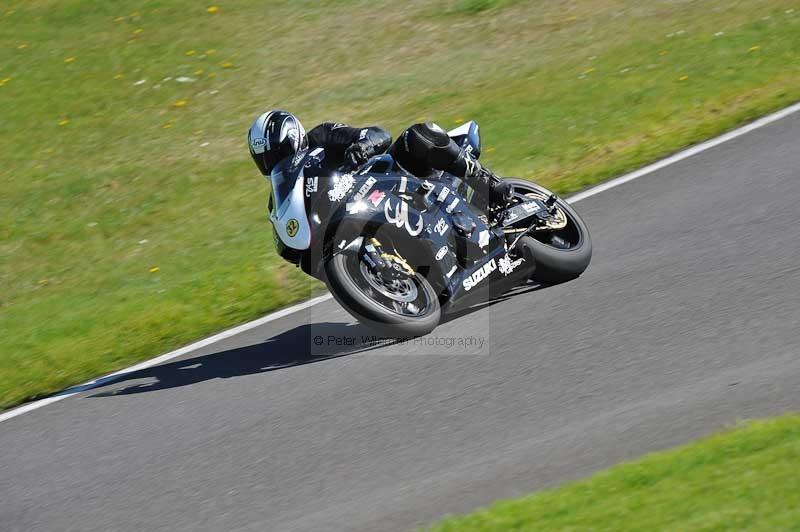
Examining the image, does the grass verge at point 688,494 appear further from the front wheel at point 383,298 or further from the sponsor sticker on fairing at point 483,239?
the sponsor sticker on fairing at point 483,239

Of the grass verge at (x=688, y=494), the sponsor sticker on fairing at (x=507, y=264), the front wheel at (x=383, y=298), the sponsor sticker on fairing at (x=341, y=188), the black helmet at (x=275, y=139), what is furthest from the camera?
the sponsor sticker on fairing at (x=507, y=264)

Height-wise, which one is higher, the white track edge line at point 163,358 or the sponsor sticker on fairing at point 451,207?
the sponsor sticker on fairing at point 451,207

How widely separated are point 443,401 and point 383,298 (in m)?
0.95

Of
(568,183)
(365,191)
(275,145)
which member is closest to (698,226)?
(568,183)

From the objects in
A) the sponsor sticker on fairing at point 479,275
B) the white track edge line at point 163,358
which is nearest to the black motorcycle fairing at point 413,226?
the sponsor sticker on fairing at point 479,275

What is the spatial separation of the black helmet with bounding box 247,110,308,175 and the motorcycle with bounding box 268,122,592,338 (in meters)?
0.08

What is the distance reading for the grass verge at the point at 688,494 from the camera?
4609 mm

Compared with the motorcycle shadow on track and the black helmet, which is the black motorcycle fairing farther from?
the motorcycle shadow on track

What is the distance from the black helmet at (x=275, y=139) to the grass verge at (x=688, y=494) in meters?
3.09

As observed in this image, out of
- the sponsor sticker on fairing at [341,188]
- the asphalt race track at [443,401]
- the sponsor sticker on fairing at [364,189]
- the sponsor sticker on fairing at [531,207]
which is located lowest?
the asphalt race track at [443,401]

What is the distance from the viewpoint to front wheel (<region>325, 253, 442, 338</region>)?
706cm

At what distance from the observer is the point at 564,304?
7730 millimetres

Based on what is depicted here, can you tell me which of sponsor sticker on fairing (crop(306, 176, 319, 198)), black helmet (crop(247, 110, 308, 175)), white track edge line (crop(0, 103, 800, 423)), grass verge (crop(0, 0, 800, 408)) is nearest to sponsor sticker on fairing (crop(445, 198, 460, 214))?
sponsor sticker on fairing (crop(306, 176, 319, 198))

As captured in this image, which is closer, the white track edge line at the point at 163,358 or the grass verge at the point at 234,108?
the white track edge line at the point at 163,358
